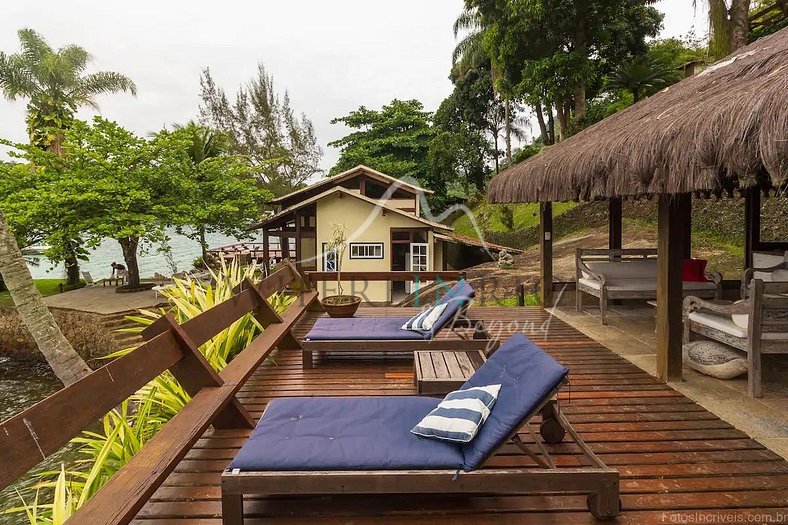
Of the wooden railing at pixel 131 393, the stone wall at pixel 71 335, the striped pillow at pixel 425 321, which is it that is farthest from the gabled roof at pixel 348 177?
the wooden railing at pixel 131 393

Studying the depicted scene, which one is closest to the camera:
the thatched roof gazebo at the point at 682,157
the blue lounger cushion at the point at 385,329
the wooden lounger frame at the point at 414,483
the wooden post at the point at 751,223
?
the wooden lounger frame at the point at 414,483

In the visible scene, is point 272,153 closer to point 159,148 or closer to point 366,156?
point 366,156

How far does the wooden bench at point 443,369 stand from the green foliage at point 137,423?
1.81 meters

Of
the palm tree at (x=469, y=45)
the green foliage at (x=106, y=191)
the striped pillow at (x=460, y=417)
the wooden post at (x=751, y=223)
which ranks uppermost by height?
the palm tree at (x=469, y=45)

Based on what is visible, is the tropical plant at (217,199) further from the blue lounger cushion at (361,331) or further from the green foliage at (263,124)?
the green foliage at (263,124)

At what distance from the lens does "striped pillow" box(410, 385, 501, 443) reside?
2.41 metres

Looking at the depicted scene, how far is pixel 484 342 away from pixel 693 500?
228 centimetres

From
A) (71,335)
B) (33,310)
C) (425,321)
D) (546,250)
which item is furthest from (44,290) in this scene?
(425,321)

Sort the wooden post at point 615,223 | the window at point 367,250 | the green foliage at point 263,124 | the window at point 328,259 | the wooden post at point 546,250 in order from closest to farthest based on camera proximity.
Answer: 1. the wooden post at point 546,250
2. the wooden post at point 615,223
3. the window at point 328,259
4. the window at point 367,250
5. the green foliage at point 263,124

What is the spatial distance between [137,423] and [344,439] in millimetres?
1805

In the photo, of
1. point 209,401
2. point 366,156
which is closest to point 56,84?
point 366,156

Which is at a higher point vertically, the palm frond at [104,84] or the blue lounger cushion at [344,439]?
the palm frond at [104,84]

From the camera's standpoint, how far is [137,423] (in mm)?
3361

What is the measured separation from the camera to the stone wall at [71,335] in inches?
569
